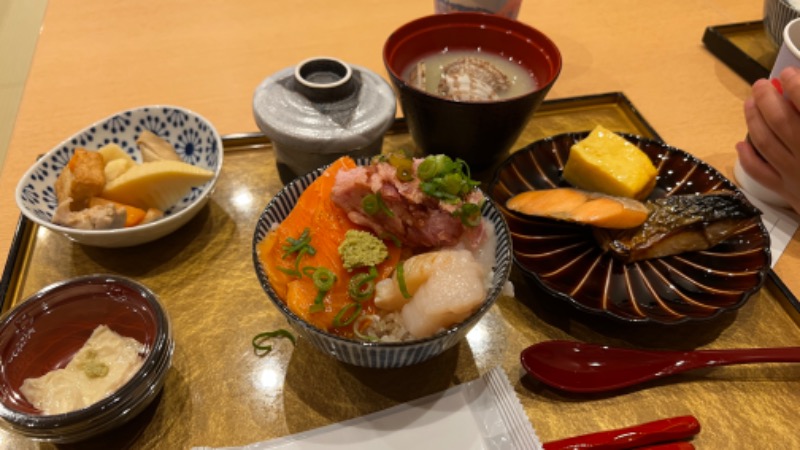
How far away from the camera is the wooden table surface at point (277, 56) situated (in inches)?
77.6

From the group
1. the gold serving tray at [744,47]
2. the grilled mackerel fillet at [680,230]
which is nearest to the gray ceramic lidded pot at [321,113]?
the grilled mackerel fillet at [680,230]

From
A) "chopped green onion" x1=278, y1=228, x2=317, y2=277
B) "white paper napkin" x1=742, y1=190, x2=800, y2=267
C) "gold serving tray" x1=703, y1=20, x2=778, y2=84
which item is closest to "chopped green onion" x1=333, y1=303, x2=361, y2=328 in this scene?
"chopped green onion" x1=278, y1=228, x2=317, y2=277

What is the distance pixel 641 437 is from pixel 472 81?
1.06 metres

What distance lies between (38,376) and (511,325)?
41.5 inches

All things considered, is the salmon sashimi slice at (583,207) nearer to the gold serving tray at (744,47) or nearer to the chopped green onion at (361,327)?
the chopped green onion at (361,327)

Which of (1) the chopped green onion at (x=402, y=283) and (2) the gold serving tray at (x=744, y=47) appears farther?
(2) the gold serving tray at (x=744, y=47)

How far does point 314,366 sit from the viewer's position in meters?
1.26

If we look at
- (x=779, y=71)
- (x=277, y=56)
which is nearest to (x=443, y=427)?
(x=779, y=71)

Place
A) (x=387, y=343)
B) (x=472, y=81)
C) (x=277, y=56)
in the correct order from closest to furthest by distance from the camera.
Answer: (x=387, y=343)
(x=472, y=81)
(x=277, y=56)

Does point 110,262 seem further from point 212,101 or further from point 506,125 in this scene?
point 506,125

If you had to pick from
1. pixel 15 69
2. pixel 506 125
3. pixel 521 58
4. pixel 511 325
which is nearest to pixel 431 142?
pixel 506 125

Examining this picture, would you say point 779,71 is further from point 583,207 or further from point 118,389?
point 118,389

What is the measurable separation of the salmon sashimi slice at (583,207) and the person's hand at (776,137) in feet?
1.64

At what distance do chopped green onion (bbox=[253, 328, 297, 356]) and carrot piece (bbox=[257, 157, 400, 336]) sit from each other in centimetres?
20
